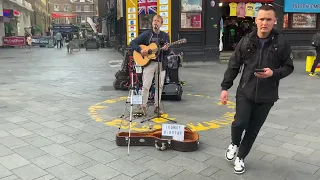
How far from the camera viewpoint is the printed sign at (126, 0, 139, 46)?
50.8 feet

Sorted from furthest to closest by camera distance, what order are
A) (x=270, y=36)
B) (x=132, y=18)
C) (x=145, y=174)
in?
(x=132, y=18) → (x=145, y=174) → (x=270, y=36)

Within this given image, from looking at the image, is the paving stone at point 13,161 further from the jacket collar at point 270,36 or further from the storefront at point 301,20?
the storefront at point 301,20

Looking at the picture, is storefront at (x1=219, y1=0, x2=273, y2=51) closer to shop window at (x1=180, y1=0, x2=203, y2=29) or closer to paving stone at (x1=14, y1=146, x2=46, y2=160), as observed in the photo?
shop window at (x1=180, y1=0, x2=203, y2=29)

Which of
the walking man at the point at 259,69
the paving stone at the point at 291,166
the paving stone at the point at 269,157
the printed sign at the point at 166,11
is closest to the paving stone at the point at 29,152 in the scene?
the walking man at the point at 259,69

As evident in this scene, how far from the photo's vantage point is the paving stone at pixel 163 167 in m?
3.77

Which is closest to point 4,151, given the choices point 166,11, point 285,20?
point 166,11

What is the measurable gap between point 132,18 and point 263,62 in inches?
507

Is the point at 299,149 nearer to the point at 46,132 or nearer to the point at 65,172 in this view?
the point at 65,172

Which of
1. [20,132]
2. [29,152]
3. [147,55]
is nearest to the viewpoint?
[29,152]

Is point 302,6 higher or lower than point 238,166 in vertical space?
higher

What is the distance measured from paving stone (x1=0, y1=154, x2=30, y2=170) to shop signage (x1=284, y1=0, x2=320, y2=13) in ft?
50.0

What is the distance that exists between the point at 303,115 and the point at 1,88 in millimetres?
7834

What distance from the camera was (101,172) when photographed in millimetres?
3754

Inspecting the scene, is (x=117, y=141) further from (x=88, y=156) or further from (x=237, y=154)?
(x=237, y=154)
